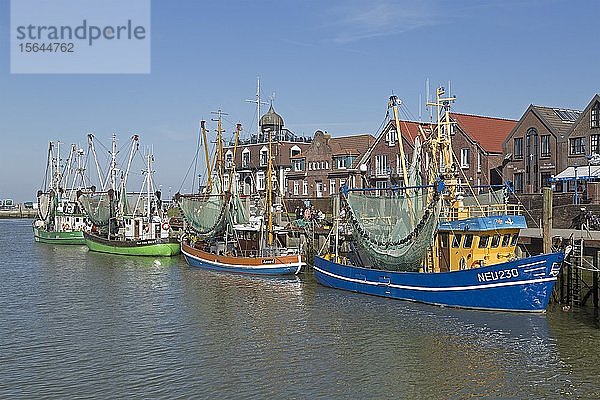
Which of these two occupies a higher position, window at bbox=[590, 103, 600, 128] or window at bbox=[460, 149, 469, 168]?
window at bbox=[590, 103, 600, 128]

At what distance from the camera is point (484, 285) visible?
34.3 metres

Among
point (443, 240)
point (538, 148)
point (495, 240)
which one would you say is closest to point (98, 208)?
point (538, 148)

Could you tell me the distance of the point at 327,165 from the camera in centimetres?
9244

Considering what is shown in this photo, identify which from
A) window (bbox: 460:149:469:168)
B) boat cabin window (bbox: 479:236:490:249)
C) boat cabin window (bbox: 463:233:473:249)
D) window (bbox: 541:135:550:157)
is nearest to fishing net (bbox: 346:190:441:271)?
boat cabin window (bbox: 463:233:473:249)

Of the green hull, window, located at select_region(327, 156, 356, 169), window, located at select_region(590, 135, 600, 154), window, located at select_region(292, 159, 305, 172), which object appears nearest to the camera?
window, located at select_region(590, 135, 600, 154)

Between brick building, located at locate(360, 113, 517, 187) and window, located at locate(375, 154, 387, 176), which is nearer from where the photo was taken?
brick building, located at locate(360, 113, 517, 187)

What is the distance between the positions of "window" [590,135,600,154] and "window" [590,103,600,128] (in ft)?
3.27

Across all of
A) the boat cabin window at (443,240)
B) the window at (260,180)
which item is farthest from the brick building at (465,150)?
the boat cabin window at (443,240)

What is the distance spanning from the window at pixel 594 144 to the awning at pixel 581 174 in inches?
118

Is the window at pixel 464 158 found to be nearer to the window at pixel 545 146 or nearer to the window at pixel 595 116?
the window at pixel 545 146

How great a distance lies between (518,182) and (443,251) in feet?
124

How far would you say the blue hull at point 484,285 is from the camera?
107 ft

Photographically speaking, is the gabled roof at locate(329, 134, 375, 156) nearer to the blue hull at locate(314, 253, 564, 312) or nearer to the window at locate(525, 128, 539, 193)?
the window at locate(525, 128, 539, 193)

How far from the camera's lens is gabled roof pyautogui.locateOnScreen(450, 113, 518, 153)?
7712 centimetres
